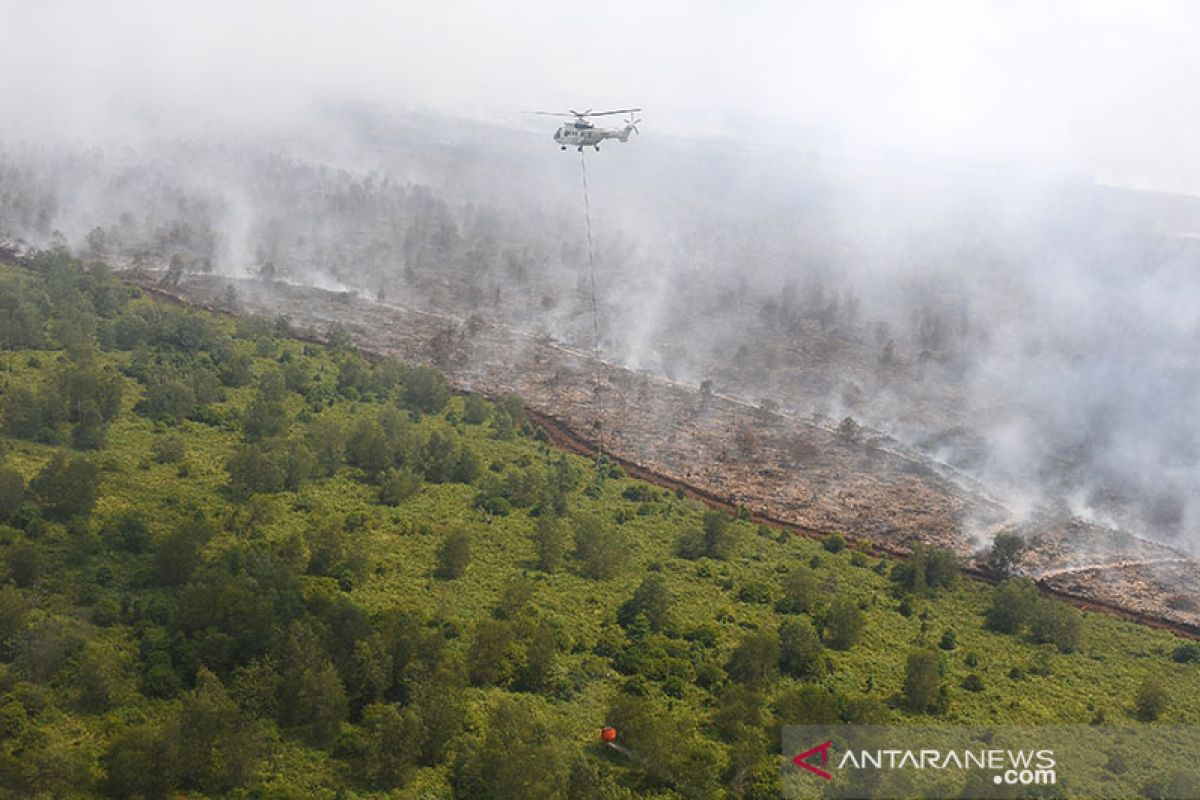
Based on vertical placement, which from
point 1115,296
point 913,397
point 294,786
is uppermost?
point 1115,296

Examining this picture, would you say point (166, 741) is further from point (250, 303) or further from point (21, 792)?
point (250, 303)

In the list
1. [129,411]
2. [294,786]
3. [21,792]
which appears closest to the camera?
[21,792]

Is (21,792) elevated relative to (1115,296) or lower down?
lower down

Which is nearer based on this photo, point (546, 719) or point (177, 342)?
point (546, 719)

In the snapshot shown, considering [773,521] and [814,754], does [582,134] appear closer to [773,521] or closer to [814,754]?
[773,521]

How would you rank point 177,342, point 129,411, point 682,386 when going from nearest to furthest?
point 129,411 → point 177,342 → point 682,386

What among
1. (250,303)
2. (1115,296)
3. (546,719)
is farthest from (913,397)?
(250,303)

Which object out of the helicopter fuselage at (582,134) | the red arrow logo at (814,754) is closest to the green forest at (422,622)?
the red arrow logo at (814,754)
